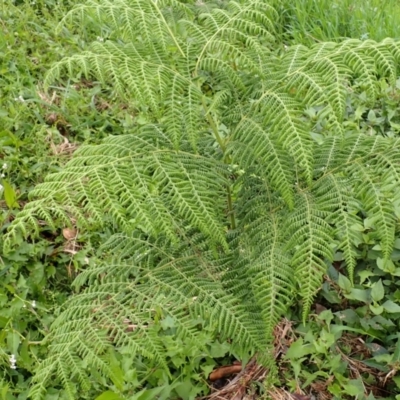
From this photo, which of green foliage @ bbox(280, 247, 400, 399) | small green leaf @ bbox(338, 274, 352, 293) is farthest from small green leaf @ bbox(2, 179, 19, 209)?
small green leaf @ bbox(338, 274, 352, 293)

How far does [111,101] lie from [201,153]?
2.29 metres

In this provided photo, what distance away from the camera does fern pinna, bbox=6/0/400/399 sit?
1755 mm

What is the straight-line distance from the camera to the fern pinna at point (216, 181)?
175 centimetres

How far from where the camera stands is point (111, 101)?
4.20m

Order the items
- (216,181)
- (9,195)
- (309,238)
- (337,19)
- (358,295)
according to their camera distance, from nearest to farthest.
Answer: (309,238), (216,181), (358,295), (9,195), (337,19)

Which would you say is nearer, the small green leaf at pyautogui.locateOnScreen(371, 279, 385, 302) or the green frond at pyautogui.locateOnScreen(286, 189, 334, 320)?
the green frond at pyautogui.locateOnScreen(286, 189, 334, 320)

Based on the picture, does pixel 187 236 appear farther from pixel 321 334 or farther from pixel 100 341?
pixel 321 334

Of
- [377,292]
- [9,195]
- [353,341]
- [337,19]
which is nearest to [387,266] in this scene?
[377,292]

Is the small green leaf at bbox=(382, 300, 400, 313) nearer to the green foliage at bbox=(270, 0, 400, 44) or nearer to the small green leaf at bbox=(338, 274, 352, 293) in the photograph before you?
the small green leaf at bbox=(338, 274, 352, 293)

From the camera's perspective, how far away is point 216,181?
1.92 m

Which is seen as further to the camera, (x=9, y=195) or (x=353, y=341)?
(x=9, y=195)

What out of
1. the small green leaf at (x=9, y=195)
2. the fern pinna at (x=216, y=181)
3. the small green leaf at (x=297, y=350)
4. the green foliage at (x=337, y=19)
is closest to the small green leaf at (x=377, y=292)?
the small green leaf at (x=297, y=350)

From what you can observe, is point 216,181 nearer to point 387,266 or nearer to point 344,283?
point 344,283

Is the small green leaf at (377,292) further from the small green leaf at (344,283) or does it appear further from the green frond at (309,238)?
the green frond at (309,238)
